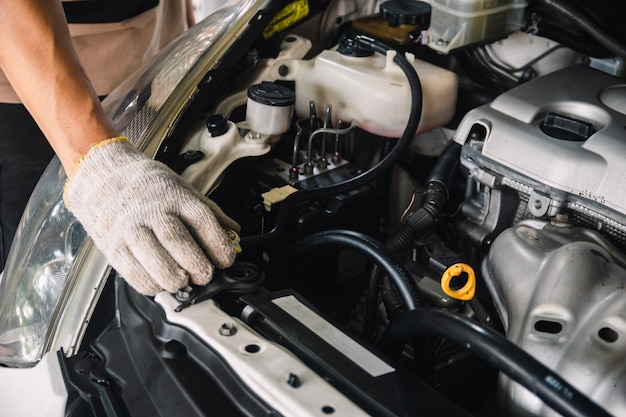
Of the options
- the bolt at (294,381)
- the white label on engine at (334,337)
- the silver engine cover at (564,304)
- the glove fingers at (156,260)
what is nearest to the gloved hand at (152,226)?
the glove fingers at (156,260)

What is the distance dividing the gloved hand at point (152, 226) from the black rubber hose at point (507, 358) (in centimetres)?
28

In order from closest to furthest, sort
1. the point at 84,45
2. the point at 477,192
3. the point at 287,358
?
1. the point at 287,358
2. the point at 477,192
3. the point at 84,45

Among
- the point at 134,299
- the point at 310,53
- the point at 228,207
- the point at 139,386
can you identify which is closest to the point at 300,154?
the point at 228,207

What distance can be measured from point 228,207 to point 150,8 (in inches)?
29.0

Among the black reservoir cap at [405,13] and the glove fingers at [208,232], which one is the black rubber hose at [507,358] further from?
the black reservoir cap at [405,13]

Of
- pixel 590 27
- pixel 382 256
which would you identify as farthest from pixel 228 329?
pixel 590 27

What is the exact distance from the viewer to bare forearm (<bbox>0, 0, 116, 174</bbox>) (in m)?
1.10

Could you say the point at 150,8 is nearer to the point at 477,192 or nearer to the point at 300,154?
the point at 300,154

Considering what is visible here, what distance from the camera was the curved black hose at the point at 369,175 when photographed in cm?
113

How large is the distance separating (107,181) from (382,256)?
1.31ft

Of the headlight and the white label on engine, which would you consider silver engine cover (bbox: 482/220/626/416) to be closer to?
the white label on engine

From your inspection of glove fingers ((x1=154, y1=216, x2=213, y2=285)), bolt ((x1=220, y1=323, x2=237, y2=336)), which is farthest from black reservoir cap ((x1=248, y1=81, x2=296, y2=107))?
bolt ((x1=220, y1=323, x2=237, y2=336))

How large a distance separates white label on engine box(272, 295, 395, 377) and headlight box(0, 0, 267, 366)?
336mm

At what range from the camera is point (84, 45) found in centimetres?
166
